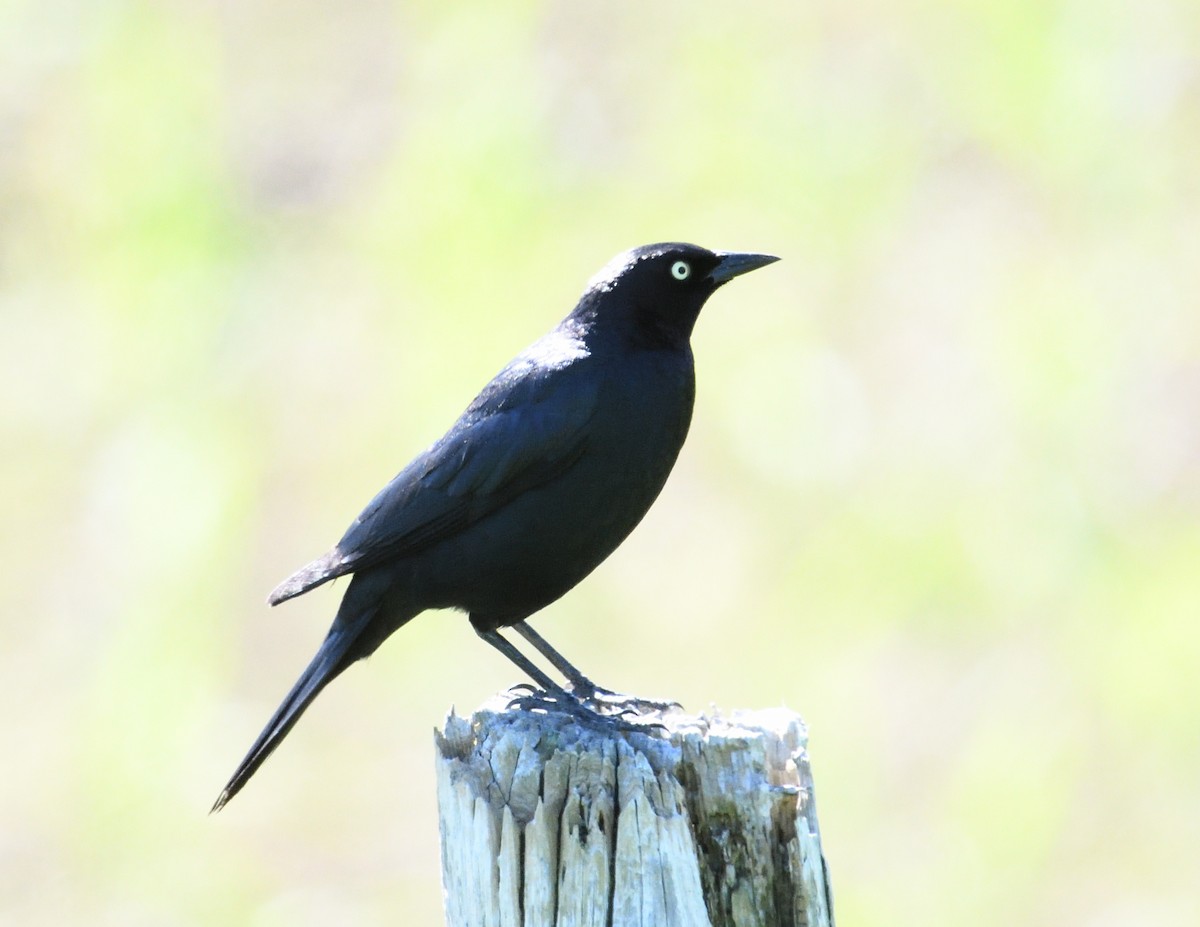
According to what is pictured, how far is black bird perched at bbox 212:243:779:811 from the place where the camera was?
4715 millimetres

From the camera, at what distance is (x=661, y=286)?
5.14 metres

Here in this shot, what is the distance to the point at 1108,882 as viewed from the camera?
8.00 meters

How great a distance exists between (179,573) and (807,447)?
3.61 m

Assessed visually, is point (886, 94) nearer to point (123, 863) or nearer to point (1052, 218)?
point (1052, 218)

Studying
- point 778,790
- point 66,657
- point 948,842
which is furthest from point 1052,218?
point 778,790

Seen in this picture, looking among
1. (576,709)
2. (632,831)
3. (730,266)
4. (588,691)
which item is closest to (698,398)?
(730,266)

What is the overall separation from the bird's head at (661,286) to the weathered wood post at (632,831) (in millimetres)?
1726

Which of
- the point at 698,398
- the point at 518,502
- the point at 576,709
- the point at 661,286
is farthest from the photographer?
the point at 698,398

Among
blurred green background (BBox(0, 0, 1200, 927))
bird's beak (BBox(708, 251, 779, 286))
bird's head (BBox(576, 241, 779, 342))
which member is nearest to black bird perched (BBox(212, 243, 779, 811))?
bird's head (BBox(576, 241, 779, 342))

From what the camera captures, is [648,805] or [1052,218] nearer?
[648,805]

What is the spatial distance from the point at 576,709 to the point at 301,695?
878mm

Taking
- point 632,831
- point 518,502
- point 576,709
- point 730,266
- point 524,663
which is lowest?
point 632,831

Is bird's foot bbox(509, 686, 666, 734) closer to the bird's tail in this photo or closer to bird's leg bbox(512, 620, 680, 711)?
bird's leg bbox(512, 620, 680, 711)

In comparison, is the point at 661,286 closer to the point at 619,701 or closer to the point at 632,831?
the point at 619,701
